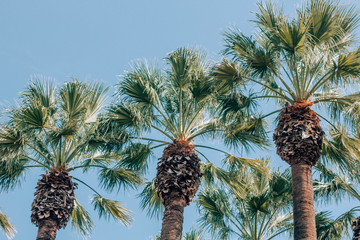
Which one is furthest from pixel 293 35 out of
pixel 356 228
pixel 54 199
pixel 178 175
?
pixel 54 199

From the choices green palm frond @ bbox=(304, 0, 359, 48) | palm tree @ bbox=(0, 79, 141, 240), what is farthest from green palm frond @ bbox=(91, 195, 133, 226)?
green palm frond @ bbox=(304, 0, 359, 48)

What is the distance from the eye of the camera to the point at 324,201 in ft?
51.3

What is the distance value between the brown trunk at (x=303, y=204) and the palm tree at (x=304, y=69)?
0.02 metres

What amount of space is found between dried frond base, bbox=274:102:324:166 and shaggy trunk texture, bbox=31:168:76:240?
17.6 ft

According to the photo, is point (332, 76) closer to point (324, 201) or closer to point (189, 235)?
point (324, 201)

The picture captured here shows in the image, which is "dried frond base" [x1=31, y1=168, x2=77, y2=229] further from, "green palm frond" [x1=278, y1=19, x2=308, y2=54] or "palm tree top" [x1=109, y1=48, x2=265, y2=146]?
"green palm frond" [x1=278, y1=19, x2=308, y2=54]

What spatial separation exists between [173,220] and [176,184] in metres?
0.82

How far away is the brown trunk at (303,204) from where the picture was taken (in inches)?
425

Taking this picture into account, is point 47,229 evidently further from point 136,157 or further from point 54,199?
point 136,157

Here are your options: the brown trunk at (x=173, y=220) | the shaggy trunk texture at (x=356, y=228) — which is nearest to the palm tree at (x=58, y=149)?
the brown trunk at (x=173, y=220)

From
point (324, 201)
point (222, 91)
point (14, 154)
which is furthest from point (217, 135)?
point (14, 154)

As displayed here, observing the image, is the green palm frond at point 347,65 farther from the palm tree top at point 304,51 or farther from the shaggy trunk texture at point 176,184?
the shaggy trunk texture at point 176,184

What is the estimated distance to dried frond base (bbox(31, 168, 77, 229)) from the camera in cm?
1298

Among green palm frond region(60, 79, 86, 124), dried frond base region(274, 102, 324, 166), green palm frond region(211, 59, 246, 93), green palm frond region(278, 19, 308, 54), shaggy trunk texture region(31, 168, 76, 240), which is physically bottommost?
shaggy trunk texture region(31, 168, 76, 240)
